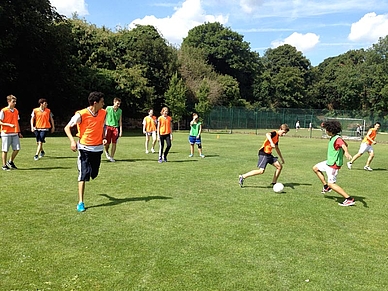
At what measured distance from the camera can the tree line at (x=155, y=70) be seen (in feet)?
98.0

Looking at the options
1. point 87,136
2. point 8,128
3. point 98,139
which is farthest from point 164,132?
point 87,136

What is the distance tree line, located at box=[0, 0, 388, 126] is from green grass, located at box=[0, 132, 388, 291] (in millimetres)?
22760

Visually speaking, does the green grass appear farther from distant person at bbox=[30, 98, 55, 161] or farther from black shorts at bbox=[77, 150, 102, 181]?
distant person at bbox=[30, 98, 55, 161]

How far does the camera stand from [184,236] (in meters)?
5.69

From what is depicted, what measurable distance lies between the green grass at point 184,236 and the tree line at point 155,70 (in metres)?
22.8

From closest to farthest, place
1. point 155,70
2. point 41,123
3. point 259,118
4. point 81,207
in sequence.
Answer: point 81,207
point 41,123
point 155,70
point 259,118

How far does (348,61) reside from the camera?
87.1 meters

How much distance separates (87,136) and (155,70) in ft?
132

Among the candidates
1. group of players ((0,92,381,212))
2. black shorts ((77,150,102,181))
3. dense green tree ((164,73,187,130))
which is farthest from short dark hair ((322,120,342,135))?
dense green tree ((164,73,187,130))

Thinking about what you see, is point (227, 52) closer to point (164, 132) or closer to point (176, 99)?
point (176, 99)

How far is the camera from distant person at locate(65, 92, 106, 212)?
687 cm

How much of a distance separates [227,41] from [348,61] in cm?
3602

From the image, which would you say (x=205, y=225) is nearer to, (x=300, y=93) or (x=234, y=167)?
(x=234, y=167)

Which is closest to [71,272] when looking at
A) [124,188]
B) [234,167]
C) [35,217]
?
[35,217]
